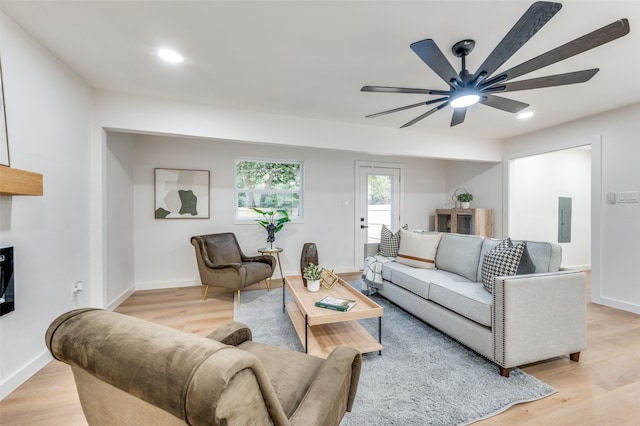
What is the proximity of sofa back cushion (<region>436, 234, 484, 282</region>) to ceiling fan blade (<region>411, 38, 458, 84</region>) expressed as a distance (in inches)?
69.9

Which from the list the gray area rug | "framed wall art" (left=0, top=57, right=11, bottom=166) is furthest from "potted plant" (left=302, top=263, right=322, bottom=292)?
"framed wall art" (left=0, top=57, right=11, bottom=166)

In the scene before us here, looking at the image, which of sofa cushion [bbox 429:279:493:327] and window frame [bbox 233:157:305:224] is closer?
sofa cushion [bbox 429:279:493:327]

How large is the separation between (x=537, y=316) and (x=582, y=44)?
1.69 m

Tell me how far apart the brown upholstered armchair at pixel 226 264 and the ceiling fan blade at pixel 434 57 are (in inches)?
112

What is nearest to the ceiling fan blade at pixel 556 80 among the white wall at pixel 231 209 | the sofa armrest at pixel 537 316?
the sofa armrest at pixel 537 316

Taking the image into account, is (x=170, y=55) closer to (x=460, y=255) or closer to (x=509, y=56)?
(x=509, y=56)

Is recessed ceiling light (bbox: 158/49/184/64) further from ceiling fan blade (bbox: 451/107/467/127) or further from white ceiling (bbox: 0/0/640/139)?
ceiling fan blade (bbox: 451/107/467/127)

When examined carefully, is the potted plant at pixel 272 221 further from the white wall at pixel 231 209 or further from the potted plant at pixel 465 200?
the potted plant at pixel 465 200

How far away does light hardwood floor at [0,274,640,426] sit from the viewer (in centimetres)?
156

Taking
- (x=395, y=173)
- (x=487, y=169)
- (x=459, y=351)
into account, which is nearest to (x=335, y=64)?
(x=459, y=351)

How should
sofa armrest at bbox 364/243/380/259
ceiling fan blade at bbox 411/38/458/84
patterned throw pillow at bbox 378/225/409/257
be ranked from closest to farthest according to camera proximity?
1. ceiling fan blade at bbox 411/38/458/84
2. patterned throw pillow at bbox 378/225/409/257
3. sofa armrest at bbox 364/243/380/259

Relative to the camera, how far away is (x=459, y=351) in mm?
2229

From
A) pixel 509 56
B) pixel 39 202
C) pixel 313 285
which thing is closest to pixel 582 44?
pixel 509 56

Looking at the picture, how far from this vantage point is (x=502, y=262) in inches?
87.1
